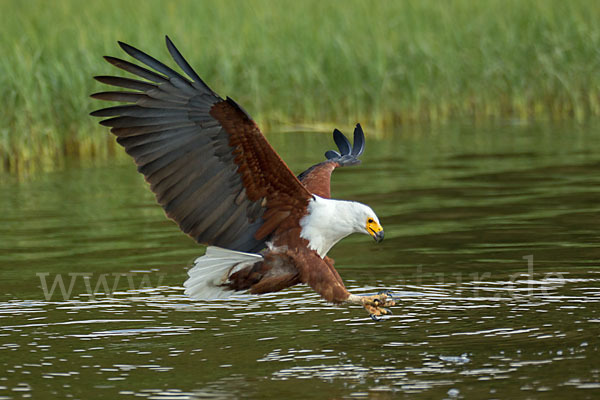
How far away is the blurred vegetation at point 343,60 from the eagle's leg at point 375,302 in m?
7.11

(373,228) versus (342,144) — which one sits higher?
(342,144)

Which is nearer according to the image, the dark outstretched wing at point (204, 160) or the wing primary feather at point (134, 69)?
the wing primary feather at point (134, 69)

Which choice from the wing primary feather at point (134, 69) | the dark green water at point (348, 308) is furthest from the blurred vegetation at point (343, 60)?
the wing primary feather at point (134, 69)

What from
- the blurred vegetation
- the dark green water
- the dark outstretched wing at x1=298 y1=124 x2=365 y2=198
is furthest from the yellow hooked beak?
the blurred vegetation

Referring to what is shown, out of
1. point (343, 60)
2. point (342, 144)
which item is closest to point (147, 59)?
point (342, 144)

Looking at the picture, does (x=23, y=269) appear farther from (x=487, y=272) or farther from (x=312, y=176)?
(x=487, y=272)

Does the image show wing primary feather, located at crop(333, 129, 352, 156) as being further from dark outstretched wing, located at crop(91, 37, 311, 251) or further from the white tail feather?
the white tail feather

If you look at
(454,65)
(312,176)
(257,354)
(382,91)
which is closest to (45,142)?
(382,91)

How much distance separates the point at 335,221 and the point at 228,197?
0.59 metres

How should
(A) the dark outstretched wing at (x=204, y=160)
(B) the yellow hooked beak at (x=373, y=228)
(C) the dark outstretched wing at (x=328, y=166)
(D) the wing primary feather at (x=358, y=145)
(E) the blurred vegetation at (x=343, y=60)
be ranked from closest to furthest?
(A) the dark outstretched wing at (x=204, y=160) < (B) the yellow hooked beak at (x=373, y=228) < (C) the dark outstretched wing at (x=328, y=166) < (D) the wing primary feather at (x=358, y=145) < (E) the blurred vegetation at (x=343, y=60)

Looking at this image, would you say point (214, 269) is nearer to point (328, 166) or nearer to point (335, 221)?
point (335, 221)

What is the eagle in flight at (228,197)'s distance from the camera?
19.4 ft

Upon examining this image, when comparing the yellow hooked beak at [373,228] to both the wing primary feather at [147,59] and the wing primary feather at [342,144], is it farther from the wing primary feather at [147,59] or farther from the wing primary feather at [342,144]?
the wing primary feather at [342,144]

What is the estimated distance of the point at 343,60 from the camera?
14.6m
